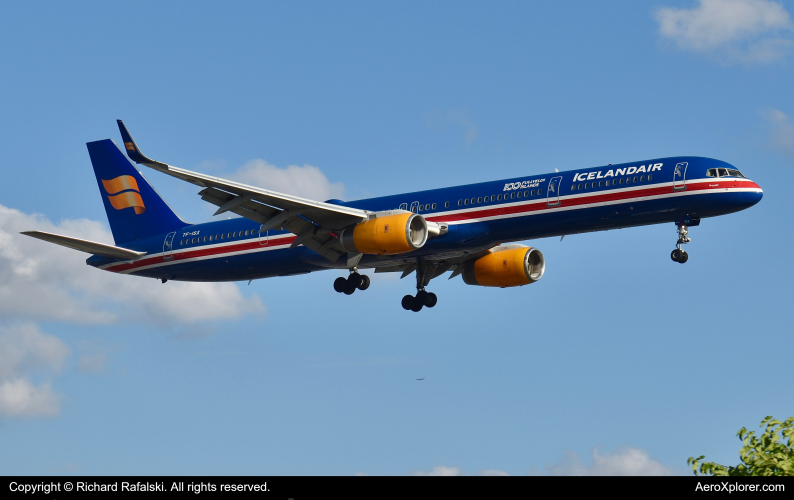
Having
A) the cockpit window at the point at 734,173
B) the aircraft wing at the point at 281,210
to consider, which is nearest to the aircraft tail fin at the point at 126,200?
the aircraft wing at the point at 281,210

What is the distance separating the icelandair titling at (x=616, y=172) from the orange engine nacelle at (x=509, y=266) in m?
8.86

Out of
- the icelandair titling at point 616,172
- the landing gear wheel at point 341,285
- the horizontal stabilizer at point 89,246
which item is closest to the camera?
the icelandair titling at point 616,172

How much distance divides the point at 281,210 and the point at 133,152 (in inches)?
333

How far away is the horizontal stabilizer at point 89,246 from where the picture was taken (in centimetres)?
4356

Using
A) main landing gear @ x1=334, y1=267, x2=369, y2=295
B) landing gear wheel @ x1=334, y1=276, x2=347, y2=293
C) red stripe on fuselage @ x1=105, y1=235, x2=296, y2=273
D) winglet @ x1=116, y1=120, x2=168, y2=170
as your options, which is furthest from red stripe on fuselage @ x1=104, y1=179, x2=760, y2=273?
winglet @ x1=116, y1=120, x2=168, y2=170

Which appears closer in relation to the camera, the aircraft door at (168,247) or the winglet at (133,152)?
the winglet at (133,152)

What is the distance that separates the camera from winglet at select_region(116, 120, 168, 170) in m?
36.1

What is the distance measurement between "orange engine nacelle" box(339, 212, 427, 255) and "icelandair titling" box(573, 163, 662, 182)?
7.09 meters

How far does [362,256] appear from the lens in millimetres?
45156

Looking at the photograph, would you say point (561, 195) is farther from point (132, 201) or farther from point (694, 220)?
point (132, 201)

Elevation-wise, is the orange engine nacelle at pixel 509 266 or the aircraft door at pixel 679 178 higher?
the orange engine nacelle at pixel 509 266

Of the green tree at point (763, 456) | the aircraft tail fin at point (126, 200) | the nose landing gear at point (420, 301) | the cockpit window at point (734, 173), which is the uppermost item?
the aircraft tail fin at point (126, 200)

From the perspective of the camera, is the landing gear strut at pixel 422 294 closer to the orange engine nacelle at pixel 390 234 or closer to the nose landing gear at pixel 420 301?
the nose landing gear at pixel 420 301

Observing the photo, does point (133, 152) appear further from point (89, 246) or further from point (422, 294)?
point (422, 294)
